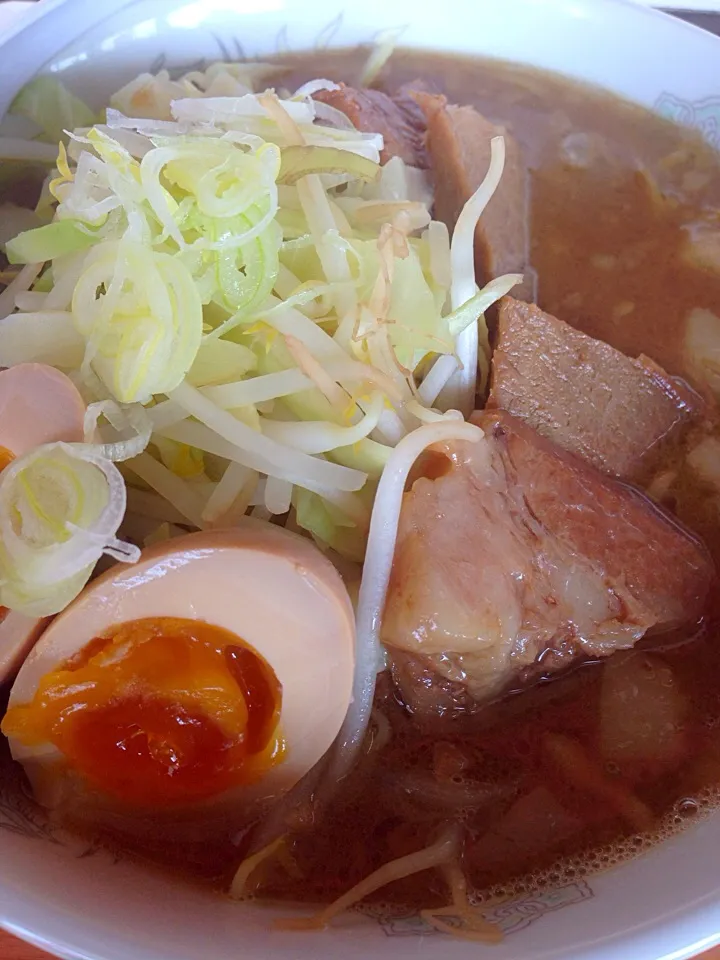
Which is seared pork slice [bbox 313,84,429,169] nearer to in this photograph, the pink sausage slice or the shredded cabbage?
the shredded cabbage

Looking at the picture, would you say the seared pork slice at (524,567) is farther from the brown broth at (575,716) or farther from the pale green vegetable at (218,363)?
the pale green vegetable at (218,363)

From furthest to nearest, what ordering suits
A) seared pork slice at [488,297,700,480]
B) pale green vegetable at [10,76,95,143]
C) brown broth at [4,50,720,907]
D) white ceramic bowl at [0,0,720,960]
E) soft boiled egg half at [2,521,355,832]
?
1. pale green vegetable at [10,76,95,143]
2. seared pork slice at [488,297,700,480]
3. brown broth at [4,50,720,907]
4. soft boiled egg half at [2,521,355,832]
5. white ceramic bowl at [0,0,720,960]

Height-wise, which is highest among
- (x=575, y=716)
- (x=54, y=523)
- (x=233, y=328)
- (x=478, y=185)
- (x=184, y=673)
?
(x=478, y=185)

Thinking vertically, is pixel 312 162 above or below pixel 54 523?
above

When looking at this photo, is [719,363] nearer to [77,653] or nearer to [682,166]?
[682,166]

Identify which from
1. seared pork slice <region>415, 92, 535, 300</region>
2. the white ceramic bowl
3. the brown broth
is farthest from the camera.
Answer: seared pork slice <region>415, 92, 535, 300</region>

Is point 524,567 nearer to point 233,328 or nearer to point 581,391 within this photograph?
point 581,391

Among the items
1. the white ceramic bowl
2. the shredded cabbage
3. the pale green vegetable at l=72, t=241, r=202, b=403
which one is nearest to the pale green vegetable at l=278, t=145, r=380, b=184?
the shredded cabbage

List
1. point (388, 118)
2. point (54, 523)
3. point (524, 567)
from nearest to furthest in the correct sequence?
point (54, 523) → point (524, 567) → point (388, 118)

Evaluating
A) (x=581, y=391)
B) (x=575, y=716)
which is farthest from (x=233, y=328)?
(x=575, y=716)
